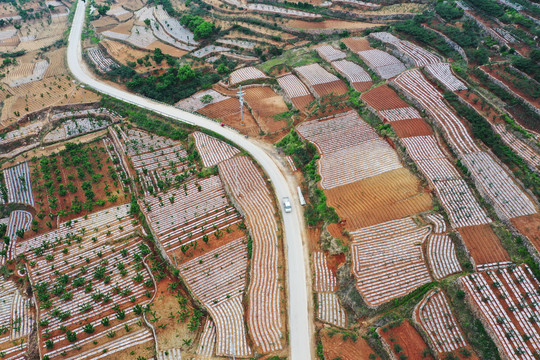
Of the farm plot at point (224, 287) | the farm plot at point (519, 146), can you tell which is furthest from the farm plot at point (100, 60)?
the farm plot at point (519, 146)

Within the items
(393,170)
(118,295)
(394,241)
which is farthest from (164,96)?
(394,241)

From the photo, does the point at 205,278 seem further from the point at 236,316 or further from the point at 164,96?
the point at 164,96

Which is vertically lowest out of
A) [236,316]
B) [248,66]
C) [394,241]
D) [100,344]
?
[100,344]

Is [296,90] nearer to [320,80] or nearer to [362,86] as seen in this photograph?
[320,80]

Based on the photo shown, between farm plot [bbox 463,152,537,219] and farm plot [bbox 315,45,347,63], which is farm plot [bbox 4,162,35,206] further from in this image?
farm plot [bbox 463,152,537,219]

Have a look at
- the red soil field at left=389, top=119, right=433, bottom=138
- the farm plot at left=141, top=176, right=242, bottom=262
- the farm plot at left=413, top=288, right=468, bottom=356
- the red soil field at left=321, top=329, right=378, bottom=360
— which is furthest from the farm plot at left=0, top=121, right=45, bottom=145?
the farm plot at left=413, top=288, right=468, bottom=356

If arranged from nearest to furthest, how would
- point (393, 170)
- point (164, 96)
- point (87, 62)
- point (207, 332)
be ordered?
point (207, 332), point (393, 170), point (164, 96), point (87, 62)

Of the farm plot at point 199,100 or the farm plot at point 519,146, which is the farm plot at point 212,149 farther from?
the farm plot at point 519,146
